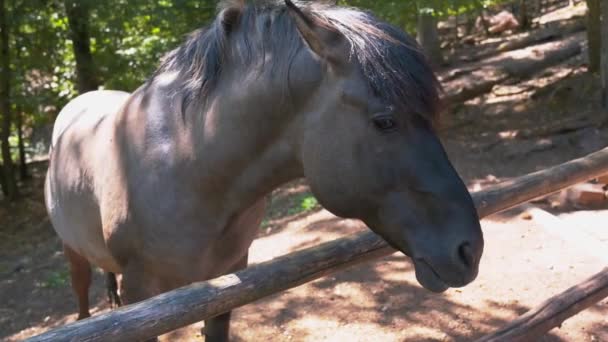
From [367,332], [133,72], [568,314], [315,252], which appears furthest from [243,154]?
[133,72]

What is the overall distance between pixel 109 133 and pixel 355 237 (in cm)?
142

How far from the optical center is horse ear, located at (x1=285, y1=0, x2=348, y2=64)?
192cm

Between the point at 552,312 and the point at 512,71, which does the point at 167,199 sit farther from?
the point at 512,71

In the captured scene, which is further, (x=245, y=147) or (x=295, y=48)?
(x=245, y=147)

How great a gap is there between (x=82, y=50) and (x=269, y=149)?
8.23 m

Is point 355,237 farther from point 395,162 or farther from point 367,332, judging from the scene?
point 367,332

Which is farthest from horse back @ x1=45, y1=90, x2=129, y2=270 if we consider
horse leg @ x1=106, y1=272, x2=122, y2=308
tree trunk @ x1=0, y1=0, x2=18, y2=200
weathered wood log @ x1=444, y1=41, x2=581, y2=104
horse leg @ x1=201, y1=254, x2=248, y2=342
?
weathered wood log @ x1=444, y1=41, x2=581, y2=104

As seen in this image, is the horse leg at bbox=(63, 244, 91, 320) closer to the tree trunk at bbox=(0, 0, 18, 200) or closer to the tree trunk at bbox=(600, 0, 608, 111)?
the tree trunk at bbox=(0, 0, 18, 200)

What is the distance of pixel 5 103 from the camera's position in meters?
9.48

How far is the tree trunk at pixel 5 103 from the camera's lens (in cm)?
906

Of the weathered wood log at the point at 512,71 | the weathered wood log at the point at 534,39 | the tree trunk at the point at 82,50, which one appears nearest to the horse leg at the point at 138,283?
the tree trunk at the point at 82,50

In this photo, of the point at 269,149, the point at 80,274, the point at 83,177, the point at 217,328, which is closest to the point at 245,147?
the point at 269,149

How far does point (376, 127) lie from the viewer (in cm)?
187

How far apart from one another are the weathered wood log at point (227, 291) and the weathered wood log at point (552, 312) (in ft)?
1.77
